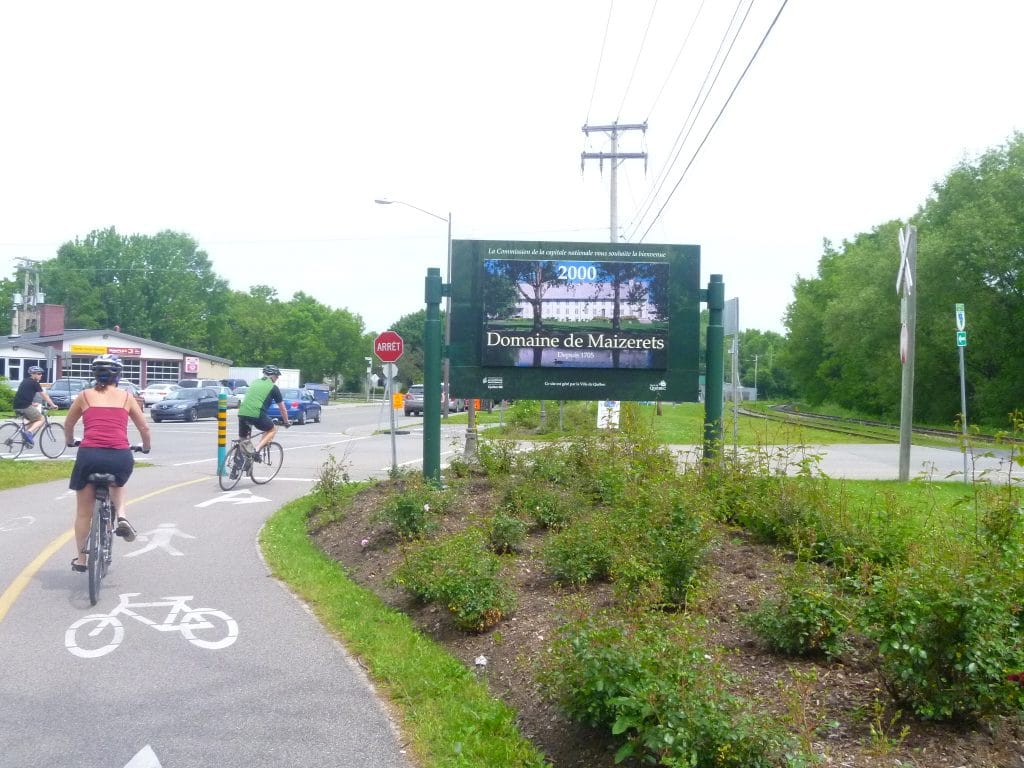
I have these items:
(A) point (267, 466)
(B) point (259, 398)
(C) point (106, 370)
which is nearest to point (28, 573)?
(C) point (106, 370)

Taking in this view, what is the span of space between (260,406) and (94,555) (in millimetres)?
7632

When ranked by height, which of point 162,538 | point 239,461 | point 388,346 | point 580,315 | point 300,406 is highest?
point 580,315

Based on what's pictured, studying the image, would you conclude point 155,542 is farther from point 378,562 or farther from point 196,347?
point 196,347

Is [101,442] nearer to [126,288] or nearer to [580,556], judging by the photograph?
[580,556]

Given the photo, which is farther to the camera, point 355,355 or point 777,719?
point 355,355

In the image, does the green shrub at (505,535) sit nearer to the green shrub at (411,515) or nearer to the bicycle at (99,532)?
the green shrub at (411,515)

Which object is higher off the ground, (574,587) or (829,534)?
(829,534)

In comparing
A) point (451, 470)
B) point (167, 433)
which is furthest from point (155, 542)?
point (167, 433)

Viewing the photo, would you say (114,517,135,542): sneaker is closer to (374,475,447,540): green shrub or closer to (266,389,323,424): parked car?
(374,475,447,540): green shrub

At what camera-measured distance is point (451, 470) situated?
13.2m

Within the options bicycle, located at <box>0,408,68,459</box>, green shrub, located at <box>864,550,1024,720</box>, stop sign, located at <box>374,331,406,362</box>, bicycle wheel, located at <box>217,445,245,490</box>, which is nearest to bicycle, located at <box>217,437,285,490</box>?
bicycle wheel, located at <box>217,445,245,490</box>

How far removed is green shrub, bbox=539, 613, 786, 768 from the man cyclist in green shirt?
426 inches

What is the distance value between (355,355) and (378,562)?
337 feet

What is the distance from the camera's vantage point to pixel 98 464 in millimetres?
7945
